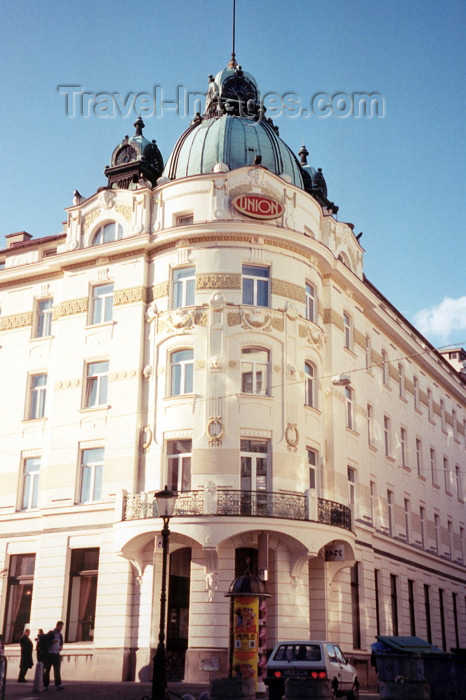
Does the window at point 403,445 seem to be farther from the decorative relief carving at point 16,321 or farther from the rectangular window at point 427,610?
the decorative relief carving at point 16,321

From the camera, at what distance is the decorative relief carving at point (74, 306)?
35.3 meters

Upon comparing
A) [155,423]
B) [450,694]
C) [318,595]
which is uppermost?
[155,423]

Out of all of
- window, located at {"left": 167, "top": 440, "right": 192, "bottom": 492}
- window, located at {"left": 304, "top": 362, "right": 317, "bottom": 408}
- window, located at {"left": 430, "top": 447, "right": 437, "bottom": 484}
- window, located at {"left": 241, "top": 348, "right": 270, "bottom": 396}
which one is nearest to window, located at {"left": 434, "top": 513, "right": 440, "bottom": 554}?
window, located at {"left": 430, "top": 447, "right": 437, "bottom": 484}

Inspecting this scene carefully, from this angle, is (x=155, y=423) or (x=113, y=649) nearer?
(x=113, y=649)

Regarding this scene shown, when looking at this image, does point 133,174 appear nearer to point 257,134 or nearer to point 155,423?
point 257,134

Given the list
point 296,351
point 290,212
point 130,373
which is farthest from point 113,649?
point 290,212

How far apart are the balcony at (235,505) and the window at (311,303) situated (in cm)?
765

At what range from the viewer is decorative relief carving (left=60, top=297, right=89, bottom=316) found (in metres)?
35.3

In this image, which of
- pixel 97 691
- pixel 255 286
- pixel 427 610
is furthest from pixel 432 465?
pixel 97 691

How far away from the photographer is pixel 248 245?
33031mm

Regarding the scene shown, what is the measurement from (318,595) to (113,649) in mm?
7571

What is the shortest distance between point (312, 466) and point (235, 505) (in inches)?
176

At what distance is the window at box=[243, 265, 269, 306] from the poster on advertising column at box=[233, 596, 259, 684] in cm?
1378

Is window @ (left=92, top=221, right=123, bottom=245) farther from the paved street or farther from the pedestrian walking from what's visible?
the paved street
